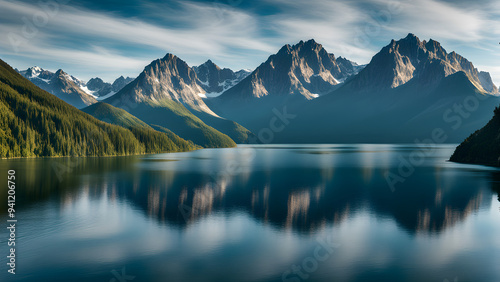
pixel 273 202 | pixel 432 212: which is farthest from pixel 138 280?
pixel 432 212

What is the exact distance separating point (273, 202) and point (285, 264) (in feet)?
111

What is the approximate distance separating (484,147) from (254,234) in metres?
155

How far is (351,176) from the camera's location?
11525 centimetres

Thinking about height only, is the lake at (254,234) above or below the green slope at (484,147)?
below

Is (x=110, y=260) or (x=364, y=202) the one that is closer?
(x=110, y=260)

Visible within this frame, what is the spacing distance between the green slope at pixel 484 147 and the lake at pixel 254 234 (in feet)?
266

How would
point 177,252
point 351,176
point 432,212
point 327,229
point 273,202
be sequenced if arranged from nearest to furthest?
point 177,252 → point 327,229 → point 432,212 → point 273,202 → point 351,176

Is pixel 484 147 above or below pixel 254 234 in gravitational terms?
above

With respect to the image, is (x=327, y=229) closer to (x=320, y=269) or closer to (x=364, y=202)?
(x=320, y=269)

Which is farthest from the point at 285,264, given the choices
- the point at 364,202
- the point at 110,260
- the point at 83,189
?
the point at 83,189

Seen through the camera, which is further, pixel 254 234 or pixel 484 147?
pixel 484 147

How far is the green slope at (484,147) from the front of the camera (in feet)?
498

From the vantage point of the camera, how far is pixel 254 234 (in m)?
46.3

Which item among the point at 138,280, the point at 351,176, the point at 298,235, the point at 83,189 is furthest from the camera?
the point at 351,176
